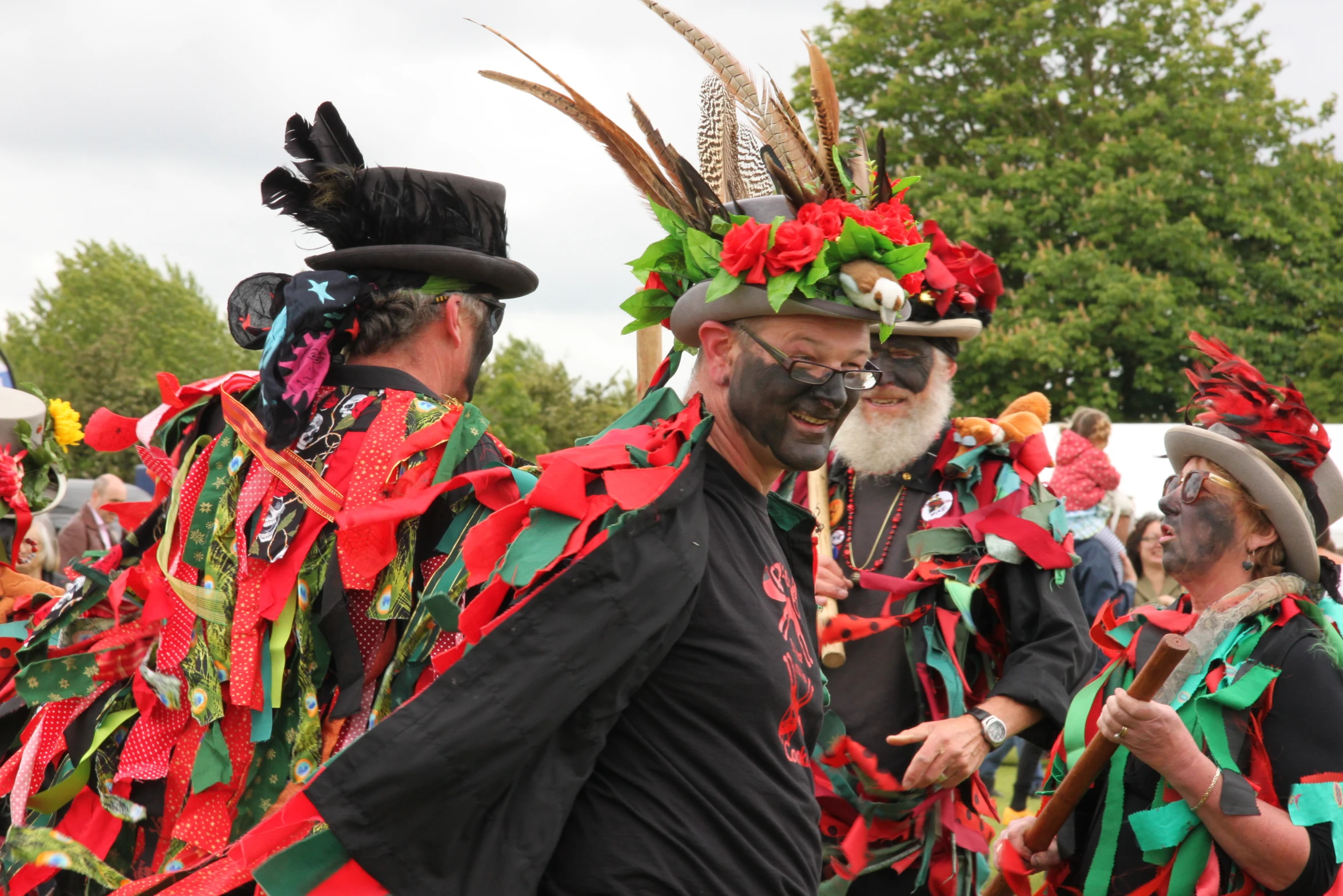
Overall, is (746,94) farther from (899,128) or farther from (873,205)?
(899,128)

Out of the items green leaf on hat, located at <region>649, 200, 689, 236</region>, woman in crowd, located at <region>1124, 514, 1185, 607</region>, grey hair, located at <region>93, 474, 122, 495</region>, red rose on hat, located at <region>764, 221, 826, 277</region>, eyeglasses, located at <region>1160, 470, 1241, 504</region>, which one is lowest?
woman in crowd, located at <region>1124, 514, 1185, 607</region>

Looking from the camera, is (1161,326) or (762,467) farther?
(1161,326)

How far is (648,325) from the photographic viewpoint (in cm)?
249

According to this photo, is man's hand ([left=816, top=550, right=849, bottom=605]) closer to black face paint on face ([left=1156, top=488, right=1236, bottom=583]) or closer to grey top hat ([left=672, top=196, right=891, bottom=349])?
black face paint on face ([left=1156, top=488, right=1236, bottom=583])

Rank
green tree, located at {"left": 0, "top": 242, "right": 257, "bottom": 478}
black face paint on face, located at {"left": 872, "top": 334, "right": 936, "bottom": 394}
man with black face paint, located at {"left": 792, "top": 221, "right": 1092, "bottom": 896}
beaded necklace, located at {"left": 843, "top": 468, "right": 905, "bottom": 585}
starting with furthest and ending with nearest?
green tree, located at {"left": 0, "top": 242, "right": 257, "bottom": 478}, black face paint on face, located at {"left": 872, "top": 334, "right": 936, "bottom": 394}, beaded necklace, located at {"left": 843, "top": 468, "right": 905, "bottom": 585}, man with black face paint, located at {"left": 792, "top": 221, "right": 1092, "bottom": 896}

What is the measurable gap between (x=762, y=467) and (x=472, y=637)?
25.3 inches

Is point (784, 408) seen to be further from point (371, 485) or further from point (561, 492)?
point (371, 485)

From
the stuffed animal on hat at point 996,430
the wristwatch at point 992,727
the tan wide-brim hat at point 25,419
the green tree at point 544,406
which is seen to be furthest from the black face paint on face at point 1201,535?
the green tree at point 544,406

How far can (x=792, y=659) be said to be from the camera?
2.05 metres

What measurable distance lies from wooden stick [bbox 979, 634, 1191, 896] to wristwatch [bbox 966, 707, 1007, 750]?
291 mm

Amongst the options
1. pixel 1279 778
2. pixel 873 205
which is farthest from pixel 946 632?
pixel 873 205

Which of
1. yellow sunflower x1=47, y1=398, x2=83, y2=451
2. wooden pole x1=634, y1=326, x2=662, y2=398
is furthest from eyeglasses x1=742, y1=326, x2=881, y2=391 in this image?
yellow sunflower x1=47, y1=398, x2=83, y2=451

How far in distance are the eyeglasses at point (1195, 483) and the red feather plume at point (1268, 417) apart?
11 cm

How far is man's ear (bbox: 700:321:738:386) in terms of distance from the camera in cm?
219
